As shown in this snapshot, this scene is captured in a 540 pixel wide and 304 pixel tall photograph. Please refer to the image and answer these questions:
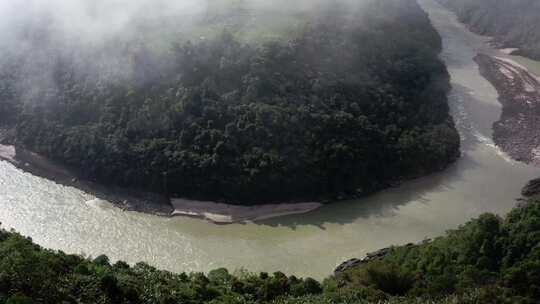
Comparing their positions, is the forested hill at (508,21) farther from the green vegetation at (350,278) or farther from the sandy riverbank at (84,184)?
the sandy riverbank at (84,184)

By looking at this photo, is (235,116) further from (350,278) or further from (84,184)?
(350,278)

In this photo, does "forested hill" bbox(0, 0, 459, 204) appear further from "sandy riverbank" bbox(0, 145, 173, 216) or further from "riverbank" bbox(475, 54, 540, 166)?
"riverbank" bbox(475, 54, 540, 166)

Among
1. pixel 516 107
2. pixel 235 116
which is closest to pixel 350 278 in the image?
pixel 235 116

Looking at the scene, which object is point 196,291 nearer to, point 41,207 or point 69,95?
point 41,207

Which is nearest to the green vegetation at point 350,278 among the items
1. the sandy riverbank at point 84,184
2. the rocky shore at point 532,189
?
the rocky shore at point 532,189

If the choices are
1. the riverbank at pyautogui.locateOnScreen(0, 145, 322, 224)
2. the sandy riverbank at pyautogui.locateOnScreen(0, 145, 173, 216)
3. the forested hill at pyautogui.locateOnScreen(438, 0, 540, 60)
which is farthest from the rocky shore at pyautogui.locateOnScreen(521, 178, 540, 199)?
the forested hill at pyautogui.locateOnScreen(438, 0, 540, 60)
